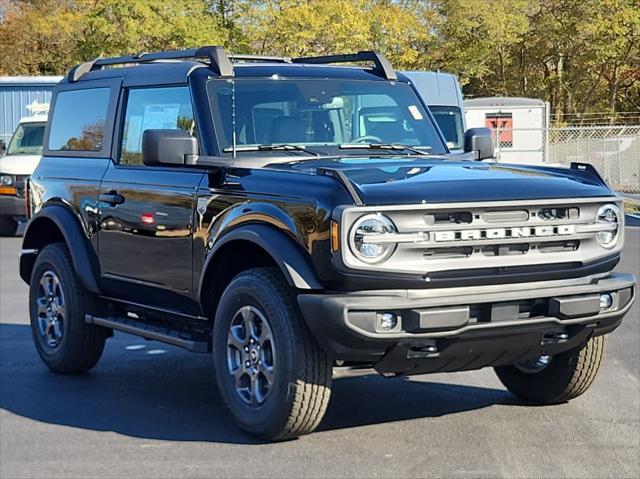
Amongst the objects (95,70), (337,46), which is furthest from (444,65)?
(95,70)

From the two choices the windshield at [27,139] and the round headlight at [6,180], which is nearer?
the round headlight at [6,180]

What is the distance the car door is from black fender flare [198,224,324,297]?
65 cm

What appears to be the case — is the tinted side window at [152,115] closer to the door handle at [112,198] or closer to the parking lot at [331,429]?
the door handle at [112,198]

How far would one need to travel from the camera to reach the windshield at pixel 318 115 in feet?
23.0

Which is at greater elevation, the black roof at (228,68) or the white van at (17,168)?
the black roof at (228,68)

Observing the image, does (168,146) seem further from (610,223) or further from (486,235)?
(610,223)

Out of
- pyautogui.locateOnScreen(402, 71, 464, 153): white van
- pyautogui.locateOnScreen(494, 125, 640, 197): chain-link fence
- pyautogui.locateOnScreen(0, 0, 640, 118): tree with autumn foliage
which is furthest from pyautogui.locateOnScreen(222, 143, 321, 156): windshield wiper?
pyautogui.locateOnScreen(0, 0, 640, 118): tree with autumn foliage

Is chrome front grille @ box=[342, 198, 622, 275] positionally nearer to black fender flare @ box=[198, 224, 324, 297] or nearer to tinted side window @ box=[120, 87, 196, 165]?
black fender flare @ box=[198, 224, 324, 297]

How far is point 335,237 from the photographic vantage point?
18.3ft

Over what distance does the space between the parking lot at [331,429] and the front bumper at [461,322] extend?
49 centimetres

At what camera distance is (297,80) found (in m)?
7.40

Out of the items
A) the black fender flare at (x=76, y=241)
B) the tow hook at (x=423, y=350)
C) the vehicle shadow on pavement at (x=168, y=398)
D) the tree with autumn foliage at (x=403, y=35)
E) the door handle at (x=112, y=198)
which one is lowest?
the vehicle shadow on pavement at (x=168, y=398)

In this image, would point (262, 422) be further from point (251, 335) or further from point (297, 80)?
point (297, 80)

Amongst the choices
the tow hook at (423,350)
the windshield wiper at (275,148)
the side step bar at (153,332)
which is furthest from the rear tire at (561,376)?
the side step bar at (153,332)
